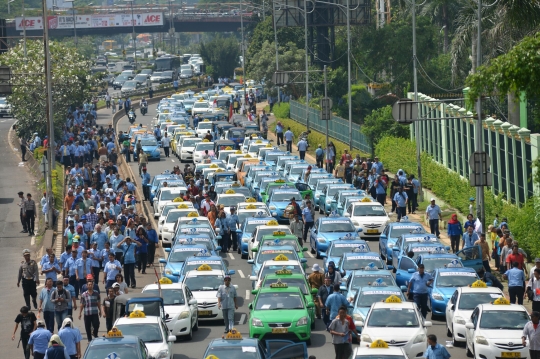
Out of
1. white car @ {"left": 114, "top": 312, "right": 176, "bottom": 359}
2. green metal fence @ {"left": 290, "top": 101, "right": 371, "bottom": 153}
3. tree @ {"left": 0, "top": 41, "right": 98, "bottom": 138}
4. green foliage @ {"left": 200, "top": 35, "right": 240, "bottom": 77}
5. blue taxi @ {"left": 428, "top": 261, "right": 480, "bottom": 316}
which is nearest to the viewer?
white car @ {"left": 114, "top": 312, "right": 176, "bottom": 359}

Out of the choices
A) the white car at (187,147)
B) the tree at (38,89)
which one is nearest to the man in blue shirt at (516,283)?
the white car at (187,147)

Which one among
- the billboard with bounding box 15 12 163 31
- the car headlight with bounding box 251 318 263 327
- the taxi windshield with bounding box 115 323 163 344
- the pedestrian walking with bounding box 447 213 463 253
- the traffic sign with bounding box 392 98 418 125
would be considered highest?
the billboard with bounding box 15 12 163 31

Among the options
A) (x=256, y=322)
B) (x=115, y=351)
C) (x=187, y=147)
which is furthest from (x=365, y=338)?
(x=187, y=147)

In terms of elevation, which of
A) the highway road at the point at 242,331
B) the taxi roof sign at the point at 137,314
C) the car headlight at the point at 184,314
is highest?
the taxi roof sign at the point at 137,314

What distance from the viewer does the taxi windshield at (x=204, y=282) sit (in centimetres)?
2877

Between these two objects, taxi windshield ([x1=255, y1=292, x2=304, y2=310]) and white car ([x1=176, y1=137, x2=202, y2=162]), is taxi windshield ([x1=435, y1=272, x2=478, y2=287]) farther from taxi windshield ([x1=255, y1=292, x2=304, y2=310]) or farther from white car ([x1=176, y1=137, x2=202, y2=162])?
white car ([x1=176, y1=137, x2=202, y2=162])

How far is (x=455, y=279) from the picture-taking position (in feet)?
91.8

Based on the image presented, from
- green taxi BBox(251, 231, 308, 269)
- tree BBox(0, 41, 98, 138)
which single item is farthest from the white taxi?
tree BBox(0, 41, 98, 138)

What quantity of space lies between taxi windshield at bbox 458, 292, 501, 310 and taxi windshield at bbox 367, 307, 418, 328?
5.60 feet

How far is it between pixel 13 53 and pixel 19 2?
12166 centimetres

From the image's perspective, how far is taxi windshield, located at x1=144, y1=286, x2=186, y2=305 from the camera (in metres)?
26.6

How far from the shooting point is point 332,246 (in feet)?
107

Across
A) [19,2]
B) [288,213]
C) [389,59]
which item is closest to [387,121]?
[389,59]

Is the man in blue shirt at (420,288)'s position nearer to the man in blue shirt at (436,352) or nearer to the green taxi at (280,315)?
the green taxi at (280,315)
